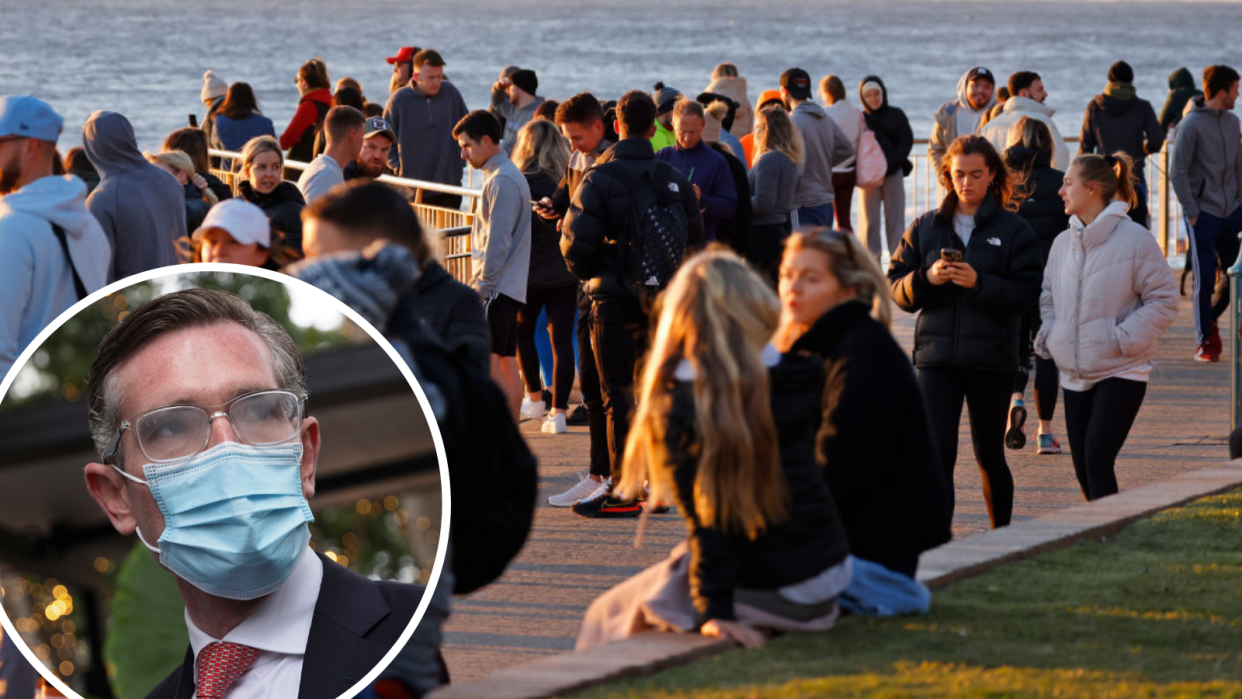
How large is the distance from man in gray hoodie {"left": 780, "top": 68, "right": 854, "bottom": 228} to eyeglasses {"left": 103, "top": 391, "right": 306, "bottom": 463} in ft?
39.2

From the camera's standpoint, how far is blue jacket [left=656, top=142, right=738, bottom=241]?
9.93 metres

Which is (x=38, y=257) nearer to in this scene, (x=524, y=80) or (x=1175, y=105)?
(x=524, y=80)

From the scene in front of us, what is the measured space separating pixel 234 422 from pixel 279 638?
26cm

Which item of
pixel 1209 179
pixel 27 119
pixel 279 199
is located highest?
pixel 27 119

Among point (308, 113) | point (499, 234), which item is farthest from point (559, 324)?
point (308, 113)

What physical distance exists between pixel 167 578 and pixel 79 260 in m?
3.80

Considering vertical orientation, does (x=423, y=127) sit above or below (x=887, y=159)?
above

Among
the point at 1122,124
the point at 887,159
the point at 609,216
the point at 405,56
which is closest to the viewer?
the point at 609,216

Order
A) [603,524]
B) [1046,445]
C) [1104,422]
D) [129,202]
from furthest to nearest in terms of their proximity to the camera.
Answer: [1046,445] → [603,524] → [1104,422] → [129,202]

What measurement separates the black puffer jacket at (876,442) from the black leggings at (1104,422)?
7.79 feet

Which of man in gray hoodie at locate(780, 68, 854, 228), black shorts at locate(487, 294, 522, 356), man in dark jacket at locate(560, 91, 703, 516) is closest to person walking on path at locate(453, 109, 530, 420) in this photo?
black shorts at locate(487, 294, 522, 356)

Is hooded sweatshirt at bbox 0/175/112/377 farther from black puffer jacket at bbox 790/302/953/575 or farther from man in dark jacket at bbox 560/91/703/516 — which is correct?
man in dark jacket at bbox 560/91/703/516

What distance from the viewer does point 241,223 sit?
2.90 metres

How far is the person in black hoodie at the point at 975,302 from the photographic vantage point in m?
7.23
